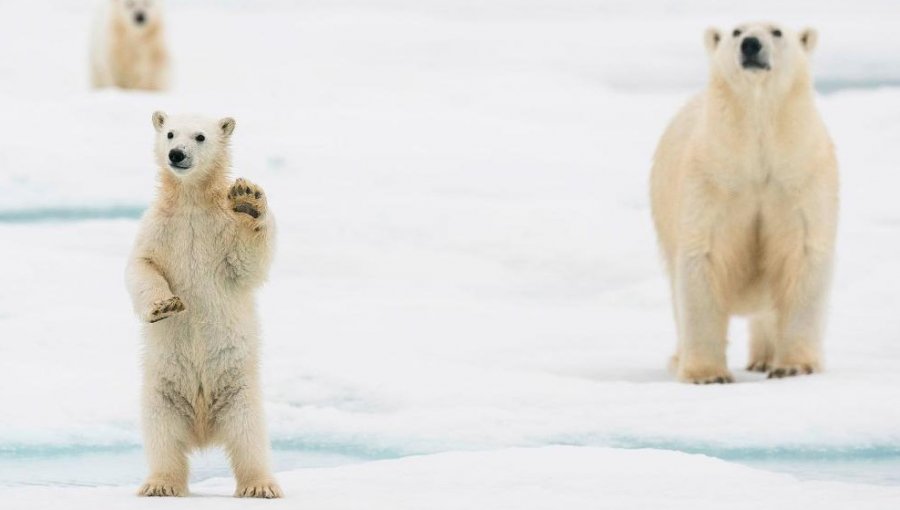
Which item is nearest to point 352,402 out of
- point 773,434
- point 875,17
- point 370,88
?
point 773,434

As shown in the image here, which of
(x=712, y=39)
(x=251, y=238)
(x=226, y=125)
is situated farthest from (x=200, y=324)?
(x=712, y=39)

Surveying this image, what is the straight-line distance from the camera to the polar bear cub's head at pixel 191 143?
3.94 meters

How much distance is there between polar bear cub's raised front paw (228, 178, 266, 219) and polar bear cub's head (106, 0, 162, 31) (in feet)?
35.3

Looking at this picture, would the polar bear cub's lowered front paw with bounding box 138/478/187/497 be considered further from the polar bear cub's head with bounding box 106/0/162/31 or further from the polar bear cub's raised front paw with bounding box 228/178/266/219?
the polar bear cub's head with bounding box 106/0/162/31

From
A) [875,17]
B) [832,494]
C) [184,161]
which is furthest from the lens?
[875,17]

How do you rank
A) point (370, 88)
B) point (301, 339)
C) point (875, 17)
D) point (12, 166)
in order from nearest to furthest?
point (301, 339)
point (12, 166)
point (370, 88)
point (875, 17)

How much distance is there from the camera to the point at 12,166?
34.8ft

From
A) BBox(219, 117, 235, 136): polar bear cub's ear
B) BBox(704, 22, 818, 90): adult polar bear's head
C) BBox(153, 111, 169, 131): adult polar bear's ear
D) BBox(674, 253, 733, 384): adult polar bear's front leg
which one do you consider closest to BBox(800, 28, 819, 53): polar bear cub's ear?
BBox(704, 22, 818, 90): adult polar bear's head

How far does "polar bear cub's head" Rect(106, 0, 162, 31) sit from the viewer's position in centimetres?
1427

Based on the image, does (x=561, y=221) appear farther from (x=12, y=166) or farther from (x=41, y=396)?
(x=41, y=396)

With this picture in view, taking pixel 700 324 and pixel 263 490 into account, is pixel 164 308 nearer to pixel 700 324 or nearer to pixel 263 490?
pixel 263 490

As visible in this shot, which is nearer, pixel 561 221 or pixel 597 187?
pixel 561 221

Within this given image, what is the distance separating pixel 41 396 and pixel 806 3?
1689cm

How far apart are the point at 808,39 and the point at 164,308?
3430 millimetres
